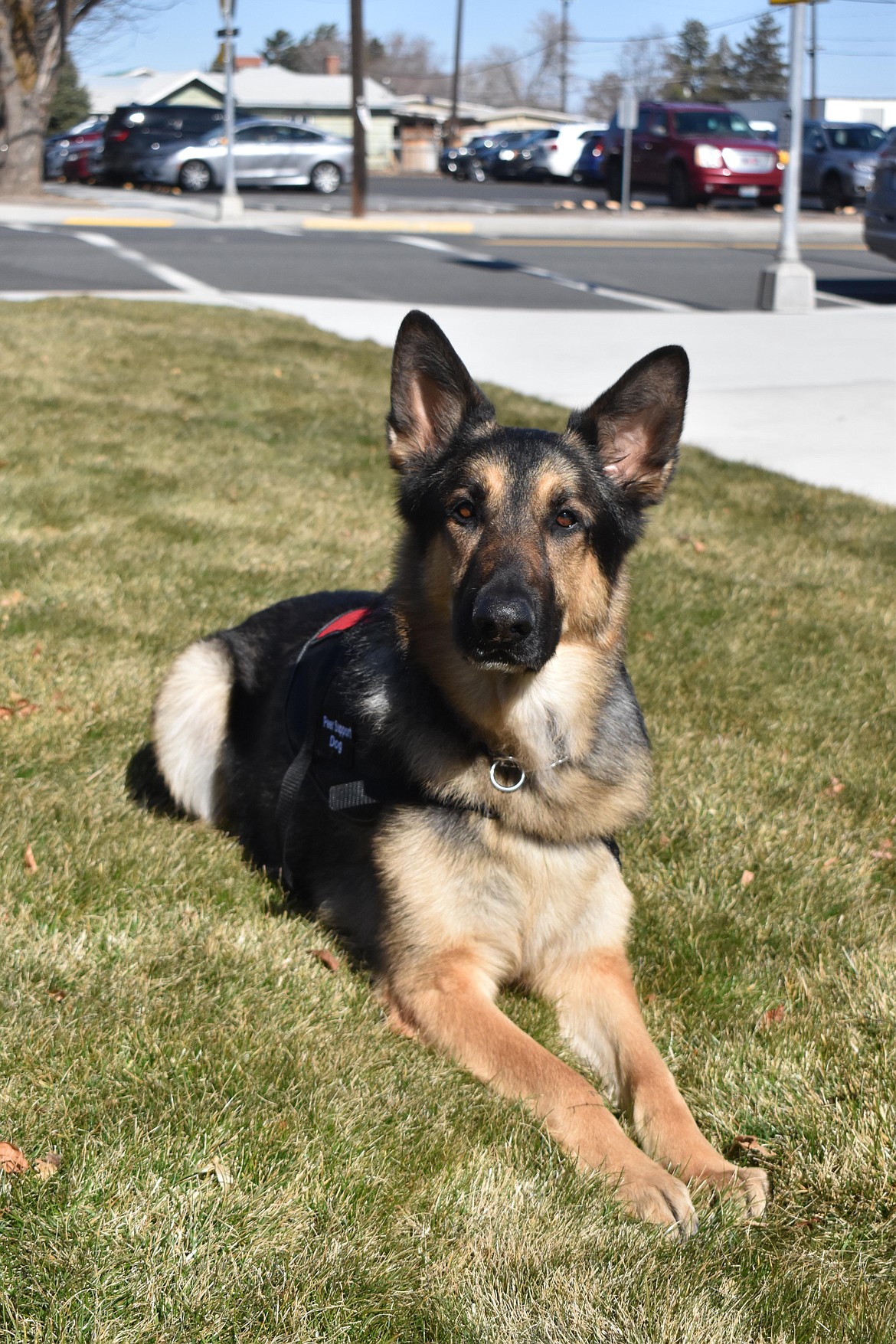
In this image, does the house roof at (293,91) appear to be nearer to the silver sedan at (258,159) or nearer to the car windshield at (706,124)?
the silver sedan at (258,159)

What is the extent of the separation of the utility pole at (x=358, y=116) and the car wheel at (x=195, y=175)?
1031cm

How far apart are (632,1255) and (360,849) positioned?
1621mm

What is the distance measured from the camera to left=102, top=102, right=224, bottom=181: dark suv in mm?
42688

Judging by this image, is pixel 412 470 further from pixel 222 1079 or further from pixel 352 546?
pixel 352 546

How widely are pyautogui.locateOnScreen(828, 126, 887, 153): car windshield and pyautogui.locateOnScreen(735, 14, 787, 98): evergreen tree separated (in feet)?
256

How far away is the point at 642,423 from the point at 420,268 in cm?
1869

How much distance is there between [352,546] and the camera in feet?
24.7

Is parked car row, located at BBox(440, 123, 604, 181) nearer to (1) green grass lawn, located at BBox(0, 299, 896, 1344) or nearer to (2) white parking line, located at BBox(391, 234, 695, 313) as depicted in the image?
(2) white parking line, located at BBox(391, 234, 695, 313)

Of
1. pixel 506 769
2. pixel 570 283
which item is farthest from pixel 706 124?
pixel 506 769

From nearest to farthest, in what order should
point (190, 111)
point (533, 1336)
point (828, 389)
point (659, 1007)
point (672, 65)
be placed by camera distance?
point (533, 1336)
point (659, 1007)
point (828, 389)
point (190, 111)
point (672, 65)

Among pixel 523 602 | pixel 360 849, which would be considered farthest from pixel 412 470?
pixel 360 849

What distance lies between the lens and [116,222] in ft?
98.2

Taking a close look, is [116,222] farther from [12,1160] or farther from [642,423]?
[12,1160]

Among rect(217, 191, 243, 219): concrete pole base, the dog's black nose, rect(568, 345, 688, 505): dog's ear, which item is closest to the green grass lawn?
the dog's black nose
